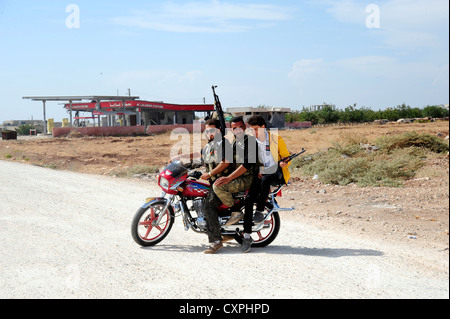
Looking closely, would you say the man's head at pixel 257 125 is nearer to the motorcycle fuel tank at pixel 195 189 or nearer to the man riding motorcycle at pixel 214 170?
the man riding motorcycle at pixel 214 170

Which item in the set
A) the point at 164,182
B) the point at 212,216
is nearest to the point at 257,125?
the point at 212,216

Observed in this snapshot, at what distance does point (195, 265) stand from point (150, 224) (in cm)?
121

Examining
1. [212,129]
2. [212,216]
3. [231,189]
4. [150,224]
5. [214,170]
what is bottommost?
[150,224]

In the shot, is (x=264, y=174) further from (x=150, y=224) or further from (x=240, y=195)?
(x=150, y=224)

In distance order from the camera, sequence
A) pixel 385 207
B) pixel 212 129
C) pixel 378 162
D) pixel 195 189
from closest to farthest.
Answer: pixel 212 129 → pixel 195 189 → pixel 385 207 → pixel 378 162

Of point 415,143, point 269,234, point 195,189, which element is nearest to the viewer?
point 195,189

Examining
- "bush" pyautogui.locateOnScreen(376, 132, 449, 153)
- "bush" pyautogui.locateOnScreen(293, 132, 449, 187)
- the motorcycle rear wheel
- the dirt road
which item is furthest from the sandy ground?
"bush" pyautogui.locateOnScreen(376, 132, 449, 153)

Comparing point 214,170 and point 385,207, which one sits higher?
point 214,170

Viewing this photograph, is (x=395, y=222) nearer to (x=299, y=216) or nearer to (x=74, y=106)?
(x=299, y=216)

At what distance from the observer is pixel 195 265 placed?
555 cm

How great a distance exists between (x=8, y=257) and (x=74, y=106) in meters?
59.9

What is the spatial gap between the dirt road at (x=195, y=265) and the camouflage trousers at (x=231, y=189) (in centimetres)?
75

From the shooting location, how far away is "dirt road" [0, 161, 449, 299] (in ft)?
15.1

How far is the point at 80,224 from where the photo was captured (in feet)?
26.1
